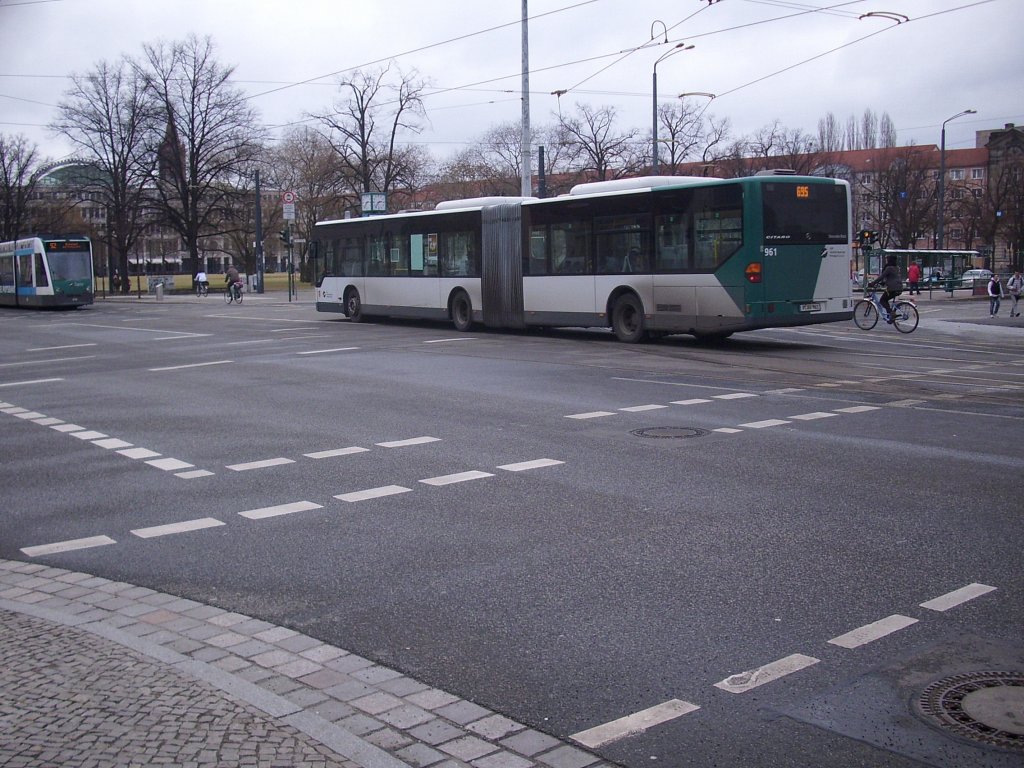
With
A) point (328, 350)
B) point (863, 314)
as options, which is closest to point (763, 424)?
point (328, 350)

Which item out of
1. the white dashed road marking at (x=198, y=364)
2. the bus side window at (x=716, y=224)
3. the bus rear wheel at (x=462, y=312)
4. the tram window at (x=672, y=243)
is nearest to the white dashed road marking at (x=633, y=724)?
the white dashed road marking at (x=198, y=364)

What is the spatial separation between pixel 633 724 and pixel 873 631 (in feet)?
4.94

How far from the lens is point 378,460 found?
941cm

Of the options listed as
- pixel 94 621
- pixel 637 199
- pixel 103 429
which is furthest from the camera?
pixel 637 199

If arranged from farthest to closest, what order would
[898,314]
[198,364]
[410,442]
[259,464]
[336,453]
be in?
[898,314]
[198,364]
[410,442]
[336,453]
[259,464]

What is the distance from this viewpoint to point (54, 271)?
161 feet

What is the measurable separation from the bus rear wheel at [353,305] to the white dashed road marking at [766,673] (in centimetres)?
2730

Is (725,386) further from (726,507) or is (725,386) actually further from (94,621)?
(94,621)

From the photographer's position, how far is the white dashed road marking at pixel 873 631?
479 cm

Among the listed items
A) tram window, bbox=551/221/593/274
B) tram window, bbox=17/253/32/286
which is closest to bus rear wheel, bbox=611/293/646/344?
tram window, bbox=551/221/593/274

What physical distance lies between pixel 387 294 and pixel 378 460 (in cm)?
2074

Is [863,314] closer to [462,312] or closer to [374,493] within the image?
[462,312]

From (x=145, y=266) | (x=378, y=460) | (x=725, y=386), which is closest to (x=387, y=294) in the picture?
(x=725, y=386)

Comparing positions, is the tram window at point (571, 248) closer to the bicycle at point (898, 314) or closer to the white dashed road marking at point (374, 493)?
the bicycle at point (898, 314)
